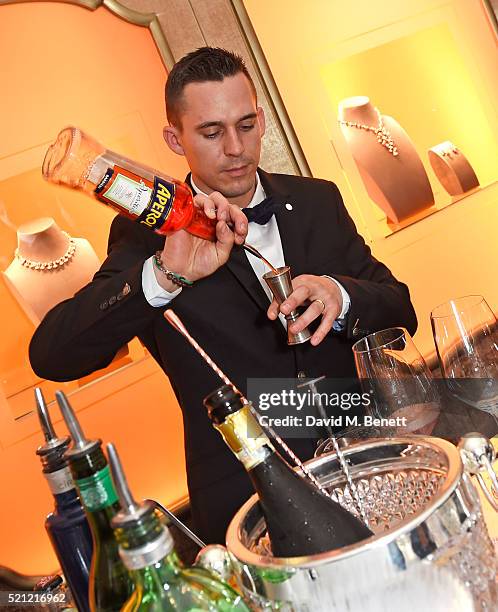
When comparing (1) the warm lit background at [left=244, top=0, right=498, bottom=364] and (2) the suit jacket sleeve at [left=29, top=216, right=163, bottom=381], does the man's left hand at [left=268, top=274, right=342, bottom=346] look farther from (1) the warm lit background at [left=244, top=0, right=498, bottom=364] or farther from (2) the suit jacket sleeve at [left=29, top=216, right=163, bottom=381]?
(1) the warm lit background at [left=244, top=0, right=498, bottom=364]

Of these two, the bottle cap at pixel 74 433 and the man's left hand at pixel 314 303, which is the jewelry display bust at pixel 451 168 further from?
the bottle cap at pixel 74 433

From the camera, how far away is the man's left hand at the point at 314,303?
59.3 inches

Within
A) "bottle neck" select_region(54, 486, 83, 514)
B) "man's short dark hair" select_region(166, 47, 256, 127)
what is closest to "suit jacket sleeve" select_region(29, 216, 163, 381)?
"man's short dark hair" select_region(166, 47, 256, 127)

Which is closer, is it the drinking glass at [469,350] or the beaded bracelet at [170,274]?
the drinking glass at [469,350]

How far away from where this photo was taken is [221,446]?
2.06 meters

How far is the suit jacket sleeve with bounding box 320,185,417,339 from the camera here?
1.90 meters

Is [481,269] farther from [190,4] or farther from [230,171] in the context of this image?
[230,171]

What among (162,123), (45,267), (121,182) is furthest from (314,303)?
(162,123)

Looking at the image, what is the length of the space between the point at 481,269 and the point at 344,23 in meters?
1.55

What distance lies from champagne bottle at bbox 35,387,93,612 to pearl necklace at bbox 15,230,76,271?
2433mm

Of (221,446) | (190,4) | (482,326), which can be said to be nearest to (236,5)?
(190,4)

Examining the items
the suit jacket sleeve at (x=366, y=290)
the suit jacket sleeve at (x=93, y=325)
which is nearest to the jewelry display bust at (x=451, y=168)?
the suit jacket sleeve at (x=366, y=290)

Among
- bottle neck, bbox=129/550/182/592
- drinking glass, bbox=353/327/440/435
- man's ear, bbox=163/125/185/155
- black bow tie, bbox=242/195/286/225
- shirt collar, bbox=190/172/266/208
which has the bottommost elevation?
drinking glass, bbox=353/327/440/435

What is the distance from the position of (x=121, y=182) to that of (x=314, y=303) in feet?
1.62
